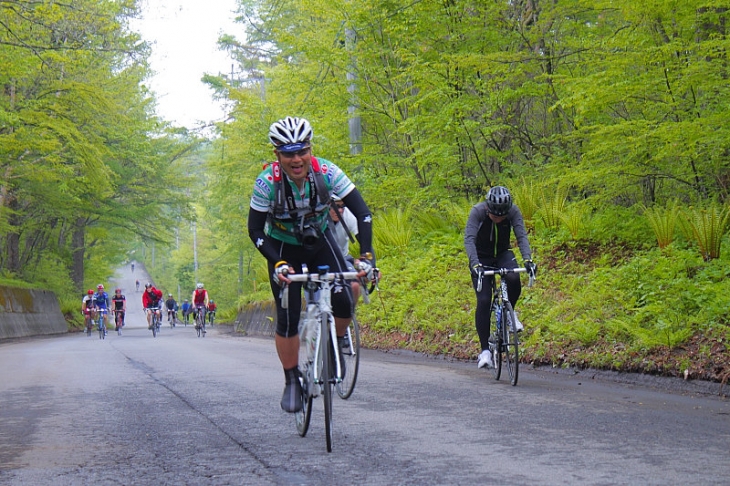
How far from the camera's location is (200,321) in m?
33.1

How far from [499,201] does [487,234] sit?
0.56 m

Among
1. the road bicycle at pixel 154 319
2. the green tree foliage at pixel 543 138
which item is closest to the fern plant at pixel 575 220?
the green tree foliage at pixel 543 138

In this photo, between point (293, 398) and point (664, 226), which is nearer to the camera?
point (293, 398)

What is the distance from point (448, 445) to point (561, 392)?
10.7ft

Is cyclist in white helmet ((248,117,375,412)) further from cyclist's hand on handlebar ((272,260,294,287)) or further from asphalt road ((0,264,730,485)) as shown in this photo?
asphalt road ((0,264,730,485))

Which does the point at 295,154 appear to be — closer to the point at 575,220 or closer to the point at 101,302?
the point at 575,220

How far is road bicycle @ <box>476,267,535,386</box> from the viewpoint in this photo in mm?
9375

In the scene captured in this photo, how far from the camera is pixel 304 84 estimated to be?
901 inches

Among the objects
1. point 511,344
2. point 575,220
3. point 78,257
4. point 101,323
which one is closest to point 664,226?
point 575,220

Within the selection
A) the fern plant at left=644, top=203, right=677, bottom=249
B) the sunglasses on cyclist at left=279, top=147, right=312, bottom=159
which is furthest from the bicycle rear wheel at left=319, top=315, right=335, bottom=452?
the fern plant at left=644, top=203, right=677, bottom=249

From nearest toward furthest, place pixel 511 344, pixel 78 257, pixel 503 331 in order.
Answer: pixel 511 344 < pixel 503 331 < pixel 78 257

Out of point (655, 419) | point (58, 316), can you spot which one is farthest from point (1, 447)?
point (58, 316)

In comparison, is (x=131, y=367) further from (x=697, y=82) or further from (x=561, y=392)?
(x=697, y=82)

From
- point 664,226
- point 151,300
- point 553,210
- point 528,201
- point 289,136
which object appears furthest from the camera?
point 151,300
